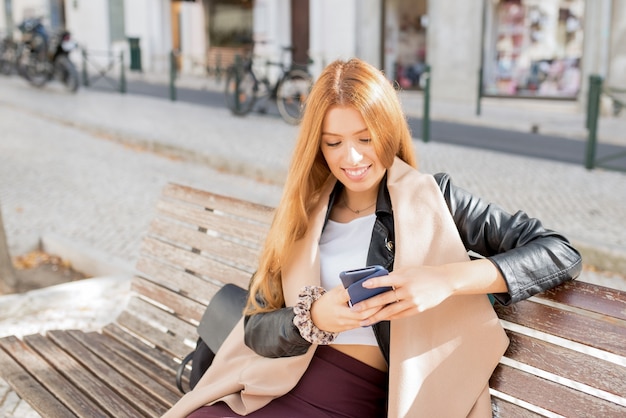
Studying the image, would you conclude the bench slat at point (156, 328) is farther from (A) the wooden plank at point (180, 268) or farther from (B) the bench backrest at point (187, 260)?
(A) the wooden plank at point (180, 268)

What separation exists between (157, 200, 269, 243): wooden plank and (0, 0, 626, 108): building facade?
960 centimetres

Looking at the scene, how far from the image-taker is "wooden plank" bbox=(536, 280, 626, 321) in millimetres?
1896

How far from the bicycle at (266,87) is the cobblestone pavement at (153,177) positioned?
11.8 inches

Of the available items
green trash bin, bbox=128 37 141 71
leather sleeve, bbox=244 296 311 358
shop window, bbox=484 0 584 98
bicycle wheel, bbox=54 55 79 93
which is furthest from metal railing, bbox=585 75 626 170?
green trash bin, bbox=128 37 141 71

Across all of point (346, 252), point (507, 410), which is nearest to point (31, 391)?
point (346, 252)

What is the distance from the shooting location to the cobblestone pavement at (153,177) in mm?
5836

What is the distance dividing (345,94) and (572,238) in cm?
383

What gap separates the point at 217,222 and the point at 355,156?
115cm

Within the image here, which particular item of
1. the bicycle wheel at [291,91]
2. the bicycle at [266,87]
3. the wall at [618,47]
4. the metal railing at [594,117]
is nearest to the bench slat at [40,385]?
the metal railing at [594,117]

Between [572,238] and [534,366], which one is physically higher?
[534,366]

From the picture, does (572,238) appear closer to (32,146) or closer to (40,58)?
(32,146)

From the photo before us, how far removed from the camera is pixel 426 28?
723 inches

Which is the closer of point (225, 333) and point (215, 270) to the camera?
point (225, 333)

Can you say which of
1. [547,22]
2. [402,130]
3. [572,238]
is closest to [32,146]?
[572,238]
